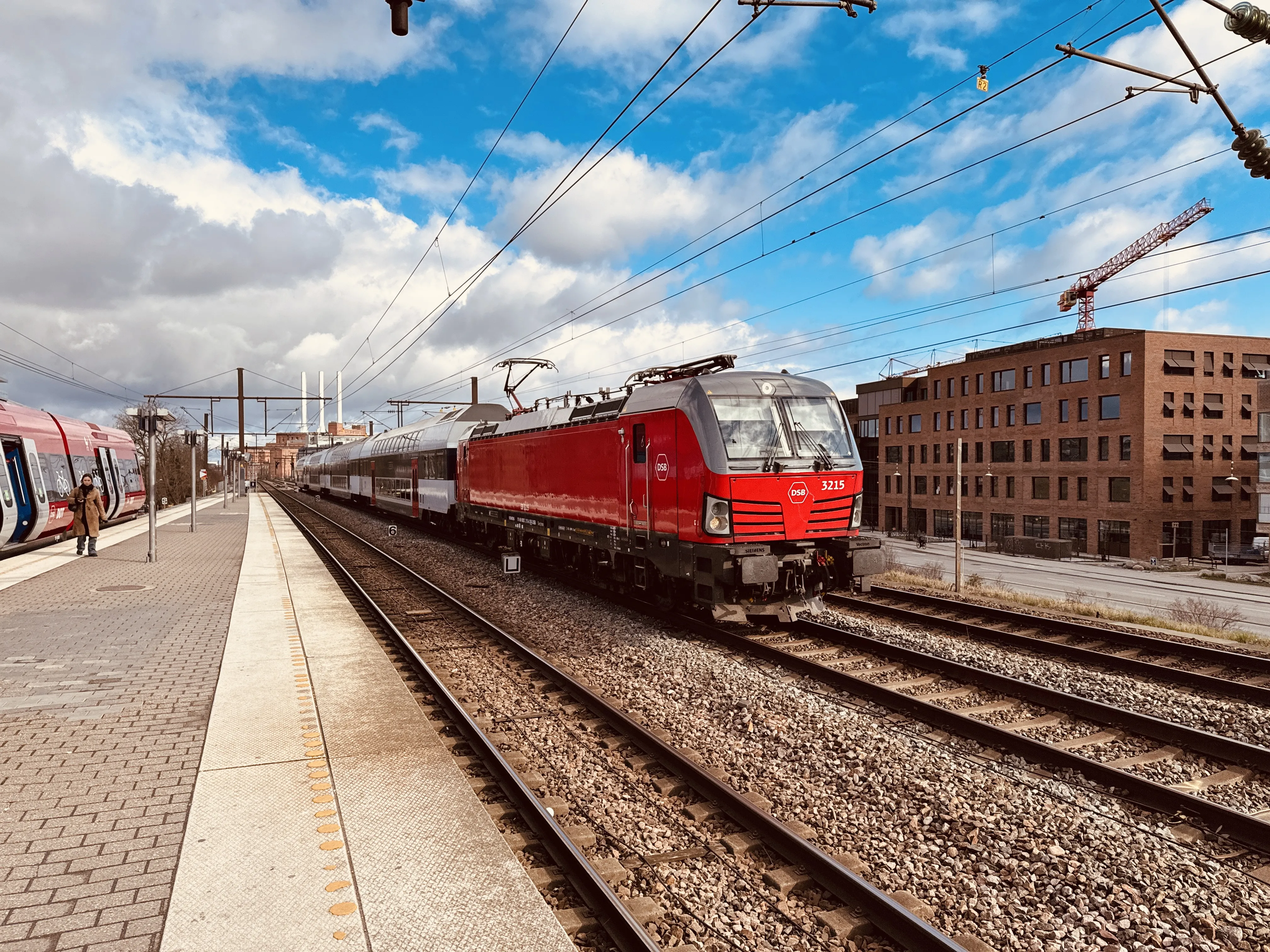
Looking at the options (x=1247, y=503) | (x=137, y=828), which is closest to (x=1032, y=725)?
(x=137, y=828)

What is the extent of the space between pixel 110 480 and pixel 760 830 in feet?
90.9

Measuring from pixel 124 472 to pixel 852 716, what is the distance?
102 ft

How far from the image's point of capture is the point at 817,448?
10477 millimetres

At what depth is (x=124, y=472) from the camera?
96.6 feet

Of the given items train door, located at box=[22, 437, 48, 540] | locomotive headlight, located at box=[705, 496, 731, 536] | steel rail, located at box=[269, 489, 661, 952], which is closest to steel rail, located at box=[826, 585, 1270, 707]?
locomotive headlight, located at box=[705, 496, 731, 536]

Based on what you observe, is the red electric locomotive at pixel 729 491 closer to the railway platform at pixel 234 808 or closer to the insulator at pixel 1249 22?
the railway platform at pixel 234 808

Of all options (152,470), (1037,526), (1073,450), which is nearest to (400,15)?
(152,470)

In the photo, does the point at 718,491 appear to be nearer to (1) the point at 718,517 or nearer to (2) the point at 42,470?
(1) the point at 718,517

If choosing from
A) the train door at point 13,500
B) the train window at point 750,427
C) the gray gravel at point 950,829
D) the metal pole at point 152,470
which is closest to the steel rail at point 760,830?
the gray gravel at point 950,829

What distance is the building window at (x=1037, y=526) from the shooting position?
54.1 meters

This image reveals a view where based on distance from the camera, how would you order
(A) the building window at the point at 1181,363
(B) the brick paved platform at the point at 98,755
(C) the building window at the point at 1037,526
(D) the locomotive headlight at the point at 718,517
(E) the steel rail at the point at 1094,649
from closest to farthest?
(B) the brick paved platform at the point at 98,755, (E) the steel rail at the point at 1094,649, (D) the locomotive headlight at the point at 718,517, (A) the building window at the point at 1181,363, (C) the building window at the point at 1037,526

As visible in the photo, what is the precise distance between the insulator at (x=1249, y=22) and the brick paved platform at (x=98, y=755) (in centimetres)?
897

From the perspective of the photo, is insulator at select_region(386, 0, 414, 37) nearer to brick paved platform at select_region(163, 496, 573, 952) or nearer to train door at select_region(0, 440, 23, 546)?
brick paved platform at select_region(163, 496, 573, 952)

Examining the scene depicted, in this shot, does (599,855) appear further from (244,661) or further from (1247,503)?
(1247,503)
